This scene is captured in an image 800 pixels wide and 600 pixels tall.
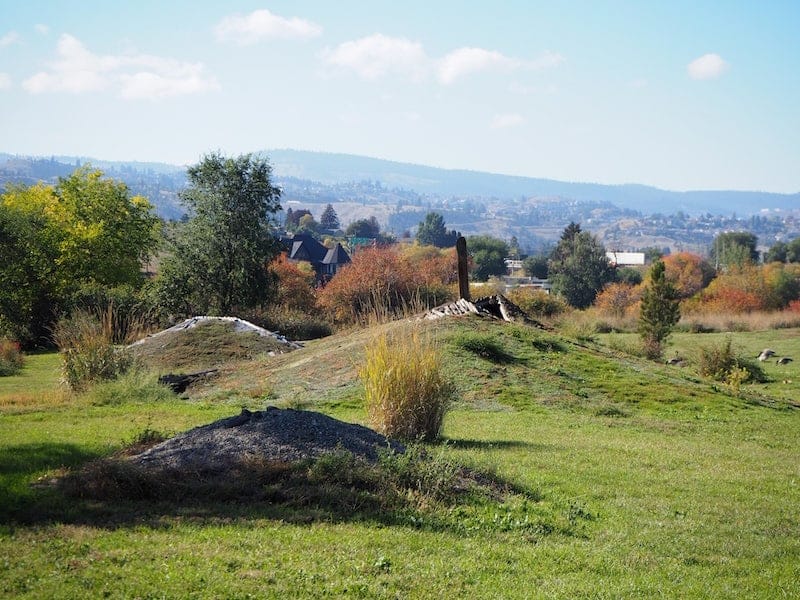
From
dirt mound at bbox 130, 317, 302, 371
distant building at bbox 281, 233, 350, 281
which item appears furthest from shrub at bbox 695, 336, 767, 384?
distant building at bbox 281, 233, 350, 281

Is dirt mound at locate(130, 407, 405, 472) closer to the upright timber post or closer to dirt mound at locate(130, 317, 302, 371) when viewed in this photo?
the upright timber post

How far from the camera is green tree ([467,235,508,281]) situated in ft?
336

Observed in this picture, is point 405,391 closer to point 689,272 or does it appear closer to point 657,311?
point 657,311

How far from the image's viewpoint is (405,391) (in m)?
11.9

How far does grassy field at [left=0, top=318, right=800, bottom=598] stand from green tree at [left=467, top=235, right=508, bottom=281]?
83026mm

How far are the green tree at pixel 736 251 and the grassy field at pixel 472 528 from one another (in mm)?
82506

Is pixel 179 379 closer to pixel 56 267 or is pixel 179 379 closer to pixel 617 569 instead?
pixel 617 569

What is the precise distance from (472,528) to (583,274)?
87823 millimetres

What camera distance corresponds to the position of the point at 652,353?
3119 centimetres

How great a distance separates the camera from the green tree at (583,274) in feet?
303

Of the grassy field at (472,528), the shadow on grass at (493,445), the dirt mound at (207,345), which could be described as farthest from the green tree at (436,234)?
the shadow on grass at (493,445)

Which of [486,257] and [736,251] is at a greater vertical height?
[736,251]

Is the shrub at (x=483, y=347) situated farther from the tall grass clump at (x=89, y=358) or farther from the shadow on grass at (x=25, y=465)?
the shadow on grass at (x=25, y=465)

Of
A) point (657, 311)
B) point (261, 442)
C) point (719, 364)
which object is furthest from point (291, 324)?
point (261, 442)
